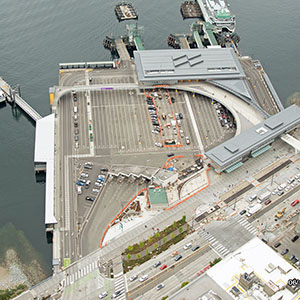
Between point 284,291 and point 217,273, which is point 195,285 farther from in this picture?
point 284,291

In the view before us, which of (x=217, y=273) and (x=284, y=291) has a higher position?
(x=217, y=273)

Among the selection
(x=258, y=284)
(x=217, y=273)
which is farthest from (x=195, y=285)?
(x=258, y=284)

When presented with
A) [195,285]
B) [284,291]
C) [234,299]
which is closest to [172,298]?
[195,285]

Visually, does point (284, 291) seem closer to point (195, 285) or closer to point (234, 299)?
point (234, 299)

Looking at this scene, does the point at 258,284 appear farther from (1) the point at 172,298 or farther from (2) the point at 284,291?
(1) the point at 172,298

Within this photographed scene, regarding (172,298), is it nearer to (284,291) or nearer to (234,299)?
(234,299)

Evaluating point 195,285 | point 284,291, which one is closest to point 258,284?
point 284,291

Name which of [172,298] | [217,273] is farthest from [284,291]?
[172,298]
